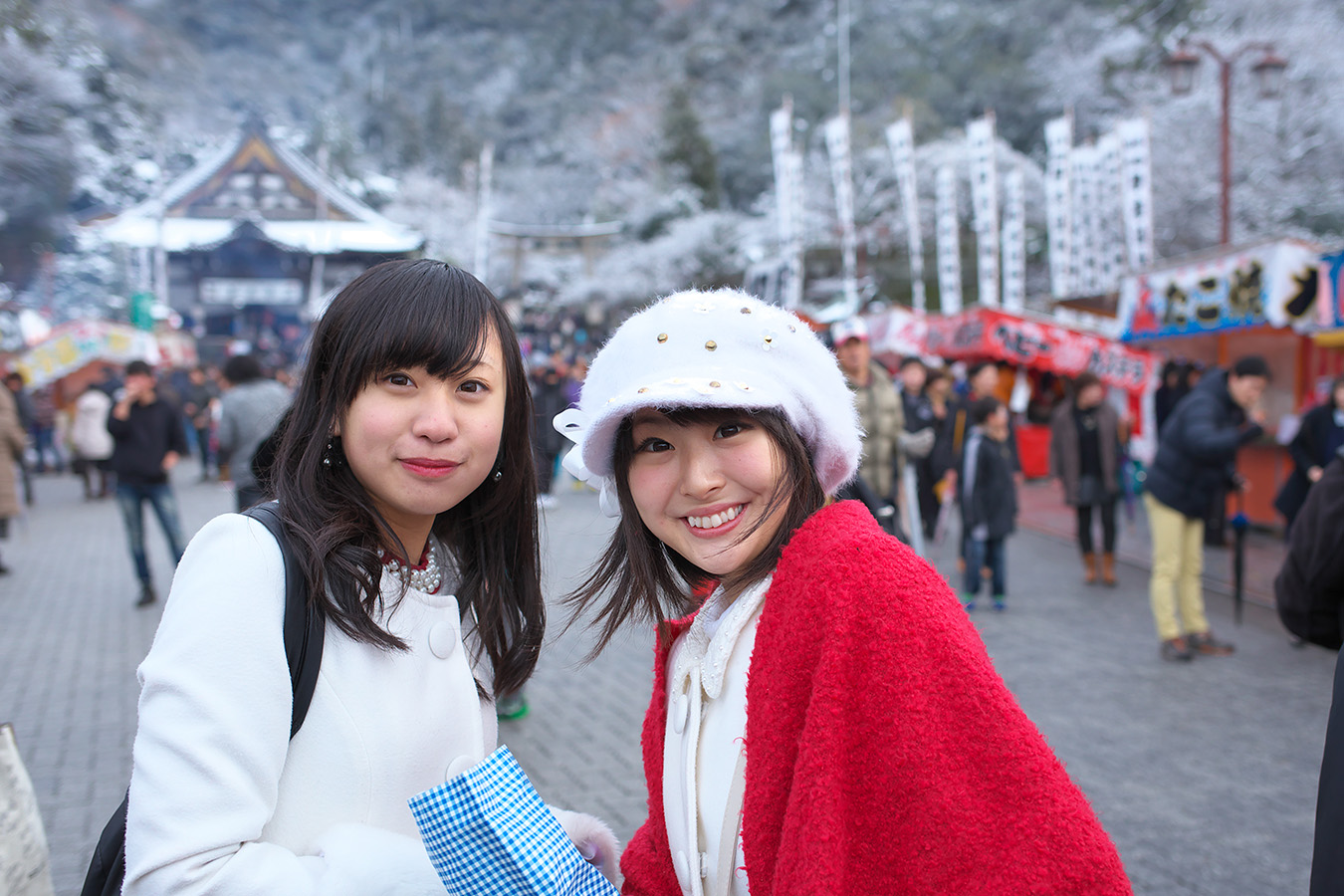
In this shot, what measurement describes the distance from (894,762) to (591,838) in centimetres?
53

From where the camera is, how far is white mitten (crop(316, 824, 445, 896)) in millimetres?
→ 979

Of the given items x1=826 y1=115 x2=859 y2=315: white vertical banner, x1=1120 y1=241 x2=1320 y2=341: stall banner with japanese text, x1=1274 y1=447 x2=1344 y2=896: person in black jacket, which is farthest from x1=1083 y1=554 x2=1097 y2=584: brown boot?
x1=826 y1=115 x2=859 y2=315: white vertical banner

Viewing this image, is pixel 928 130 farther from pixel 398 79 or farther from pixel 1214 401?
pixel 398 79

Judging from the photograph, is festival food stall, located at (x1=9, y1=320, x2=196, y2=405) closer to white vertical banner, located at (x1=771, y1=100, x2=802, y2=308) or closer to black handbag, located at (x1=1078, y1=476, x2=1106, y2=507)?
white vertical banner, located at (x1=771, y1=100, x2=802, y2=308)

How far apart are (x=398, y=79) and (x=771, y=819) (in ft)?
239

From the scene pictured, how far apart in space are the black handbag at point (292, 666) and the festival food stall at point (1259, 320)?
24.4 feet

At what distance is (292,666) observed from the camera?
1041mm

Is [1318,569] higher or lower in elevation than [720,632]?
lower

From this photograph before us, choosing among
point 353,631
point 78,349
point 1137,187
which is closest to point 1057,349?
point 1137,187

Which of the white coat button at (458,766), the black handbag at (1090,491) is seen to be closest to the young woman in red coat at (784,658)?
the white coat button at (458,766)

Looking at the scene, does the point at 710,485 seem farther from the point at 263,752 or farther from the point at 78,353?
the point at 78,353

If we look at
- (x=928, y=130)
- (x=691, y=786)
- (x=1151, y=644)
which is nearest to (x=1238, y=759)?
(x=1151, y=644)

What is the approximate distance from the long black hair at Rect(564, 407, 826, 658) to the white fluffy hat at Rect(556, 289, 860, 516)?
3 centimetres

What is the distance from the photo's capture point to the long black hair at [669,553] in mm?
1132
